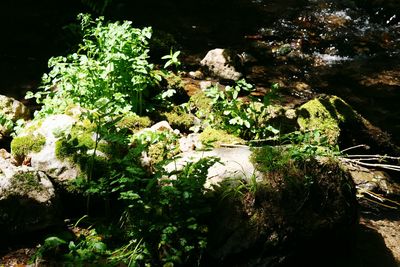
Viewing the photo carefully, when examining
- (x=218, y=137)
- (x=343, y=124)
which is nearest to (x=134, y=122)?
(x=218, y=137)

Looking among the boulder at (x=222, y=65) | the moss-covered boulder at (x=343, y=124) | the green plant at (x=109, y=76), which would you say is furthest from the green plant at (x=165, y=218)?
the boulder at (x=222, y=65)

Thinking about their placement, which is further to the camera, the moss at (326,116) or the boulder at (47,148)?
the moss at (326,116)

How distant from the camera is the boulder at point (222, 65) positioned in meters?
7.88

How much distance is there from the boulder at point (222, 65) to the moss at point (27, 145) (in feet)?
13.7

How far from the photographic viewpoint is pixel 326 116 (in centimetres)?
614

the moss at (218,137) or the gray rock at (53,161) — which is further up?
the gray rock at (53,161)

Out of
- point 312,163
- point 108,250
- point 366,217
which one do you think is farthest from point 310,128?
point 108,250

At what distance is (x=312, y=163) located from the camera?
4.19 m

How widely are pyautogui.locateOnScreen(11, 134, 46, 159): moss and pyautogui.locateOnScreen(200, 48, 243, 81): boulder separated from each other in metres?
4.18

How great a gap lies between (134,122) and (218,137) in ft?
3.40

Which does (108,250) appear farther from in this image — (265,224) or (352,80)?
(352,80)

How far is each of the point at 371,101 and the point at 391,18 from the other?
4152 mm

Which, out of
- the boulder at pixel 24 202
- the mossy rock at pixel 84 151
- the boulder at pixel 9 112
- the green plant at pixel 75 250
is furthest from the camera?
the boulder at pixel 9 112

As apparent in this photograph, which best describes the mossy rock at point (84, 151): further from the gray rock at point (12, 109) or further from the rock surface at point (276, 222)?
the gray rock at point (12, 109)
